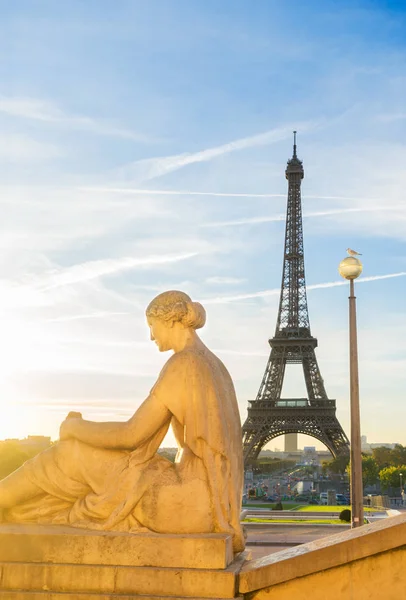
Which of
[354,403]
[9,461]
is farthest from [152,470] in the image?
[9,461]

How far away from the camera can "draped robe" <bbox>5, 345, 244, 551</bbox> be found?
451 cm

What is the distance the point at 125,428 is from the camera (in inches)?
186

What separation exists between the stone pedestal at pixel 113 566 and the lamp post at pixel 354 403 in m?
7.07

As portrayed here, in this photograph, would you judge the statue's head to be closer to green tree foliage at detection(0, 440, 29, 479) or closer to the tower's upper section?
green tree foliage at detection(0, 440, 29, 479)

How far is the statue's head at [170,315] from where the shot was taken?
5117 mm

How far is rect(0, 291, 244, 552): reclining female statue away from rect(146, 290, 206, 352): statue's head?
21 centimetres

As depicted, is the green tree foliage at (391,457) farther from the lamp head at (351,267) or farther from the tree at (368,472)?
the lamp head at (351,267)

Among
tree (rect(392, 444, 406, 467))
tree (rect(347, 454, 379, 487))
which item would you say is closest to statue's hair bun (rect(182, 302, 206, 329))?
tree (rect(347, 454, 379, 487))

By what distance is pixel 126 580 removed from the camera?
4246mm

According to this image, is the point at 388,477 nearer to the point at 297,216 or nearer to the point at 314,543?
the point at 297,216

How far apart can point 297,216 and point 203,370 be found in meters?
63.6

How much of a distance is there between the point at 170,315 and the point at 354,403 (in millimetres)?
7046

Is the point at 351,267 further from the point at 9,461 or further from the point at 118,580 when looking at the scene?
the point at 9,461

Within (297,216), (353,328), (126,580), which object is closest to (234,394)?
(126,580)
